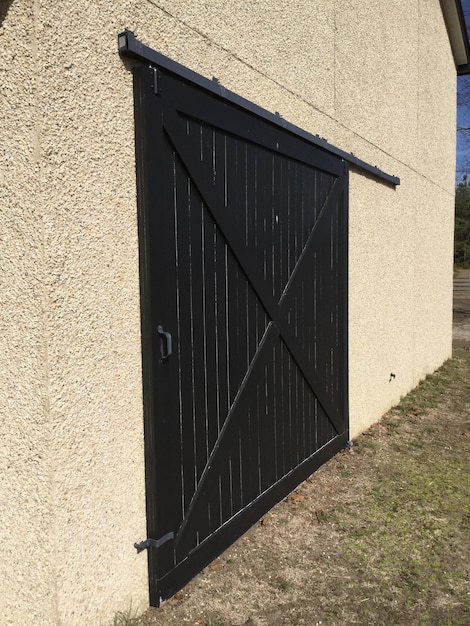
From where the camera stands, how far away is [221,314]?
3150 millimetres

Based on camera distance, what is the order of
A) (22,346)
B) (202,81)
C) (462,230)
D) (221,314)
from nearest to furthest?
(22,346) → (202,81) → (221,314) → (462,230)

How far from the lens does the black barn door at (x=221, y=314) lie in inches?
104

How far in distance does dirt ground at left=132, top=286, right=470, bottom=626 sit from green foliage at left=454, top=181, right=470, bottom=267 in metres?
44.9

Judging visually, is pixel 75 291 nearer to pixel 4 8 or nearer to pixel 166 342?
pixel 166 342

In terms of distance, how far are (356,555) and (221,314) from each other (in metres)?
1.72

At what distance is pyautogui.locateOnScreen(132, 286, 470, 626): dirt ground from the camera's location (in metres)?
2.71

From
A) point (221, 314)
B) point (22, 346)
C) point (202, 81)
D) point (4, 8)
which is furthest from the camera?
point (221, 314)

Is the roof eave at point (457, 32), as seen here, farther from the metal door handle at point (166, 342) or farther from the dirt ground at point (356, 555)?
the metal door handle at point (166, 342)

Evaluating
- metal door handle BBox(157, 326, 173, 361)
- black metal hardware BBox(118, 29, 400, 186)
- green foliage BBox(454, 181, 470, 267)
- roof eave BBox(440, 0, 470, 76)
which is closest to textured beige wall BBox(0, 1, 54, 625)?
black metal hardware BBox(118, 29, 400, 186)

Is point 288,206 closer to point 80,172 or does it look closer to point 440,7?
point 80,172

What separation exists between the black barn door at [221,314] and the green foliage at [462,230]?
149 feet

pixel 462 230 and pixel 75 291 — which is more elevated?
pixel 462 230

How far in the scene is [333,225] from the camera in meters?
4.70

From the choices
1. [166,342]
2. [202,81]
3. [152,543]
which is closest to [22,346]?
[166,342]
